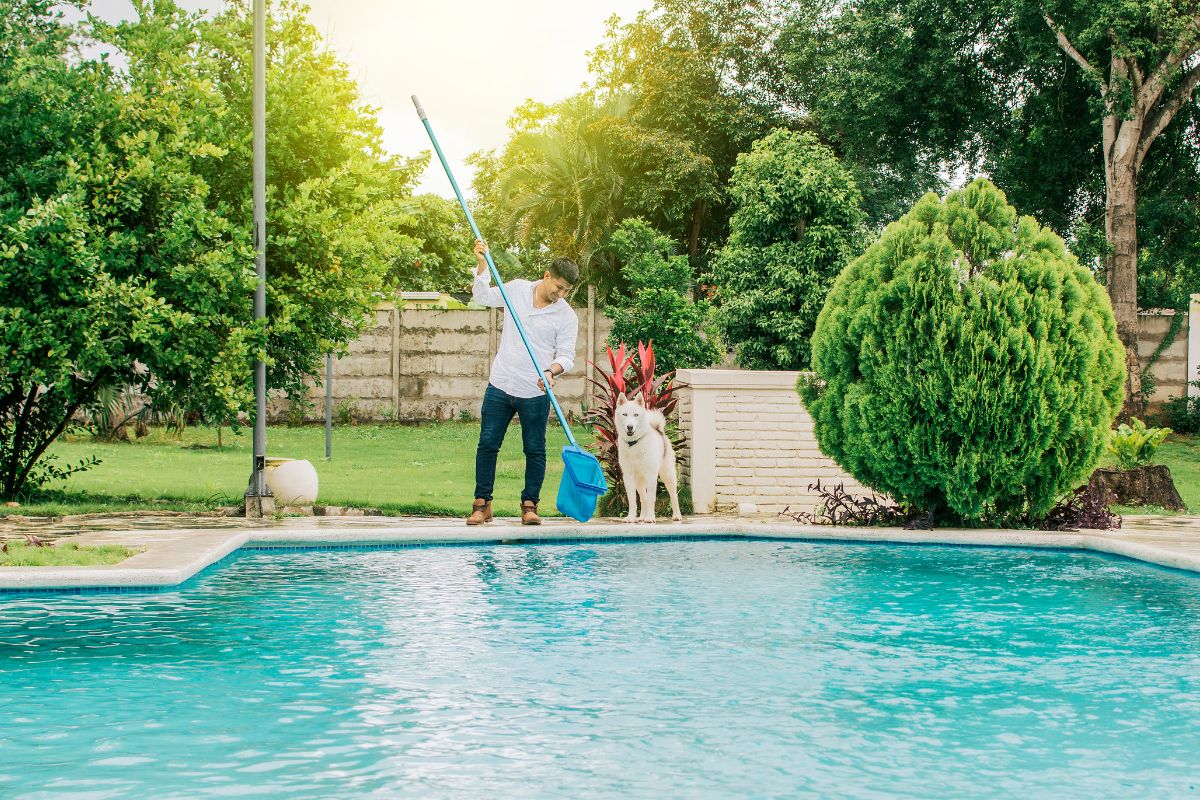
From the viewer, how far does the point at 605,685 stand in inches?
193

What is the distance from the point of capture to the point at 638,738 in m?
4.13

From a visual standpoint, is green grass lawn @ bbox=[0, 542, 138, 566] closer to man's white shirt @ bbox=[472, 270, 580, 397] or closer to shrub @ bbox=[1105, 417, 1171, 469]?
man's white shirt @ bbox=[472, 270, 580, 397]

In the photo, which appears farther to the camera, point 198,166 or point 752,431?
point 752,431

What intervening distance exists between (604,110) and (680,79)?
7.70 ft

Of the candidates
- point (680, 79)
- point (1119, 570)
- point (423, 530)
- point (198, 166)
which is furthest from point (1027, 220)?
point (680, 79)

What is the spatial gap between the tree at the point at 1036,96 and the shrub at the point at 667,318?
4.87 m

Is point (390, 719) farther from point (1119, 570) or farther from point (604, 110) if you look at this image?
point (604, 110)

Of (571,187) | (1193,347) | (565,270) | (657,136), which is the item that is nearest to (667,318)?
(1193,347)

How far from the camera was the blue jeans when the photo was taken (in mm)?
9742

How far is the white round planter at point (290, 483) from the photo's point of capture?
36.1ft

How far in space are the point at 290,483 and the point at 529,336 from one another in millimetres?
2718

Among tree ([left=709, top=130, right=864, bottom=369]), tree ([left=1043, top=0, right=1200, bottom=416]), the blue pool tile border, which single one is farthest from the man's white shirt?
tree ([left=1043, top=0, right=1200, bottom=416])

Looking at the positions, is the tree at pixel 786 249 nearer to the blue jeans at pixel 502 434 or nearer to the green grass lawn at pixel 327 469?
the green grass lawn at pixel 327 469

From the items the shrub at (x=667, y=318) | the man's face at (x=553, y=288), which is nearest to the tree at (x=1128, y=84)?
the shrub at (x=667, y=318)
